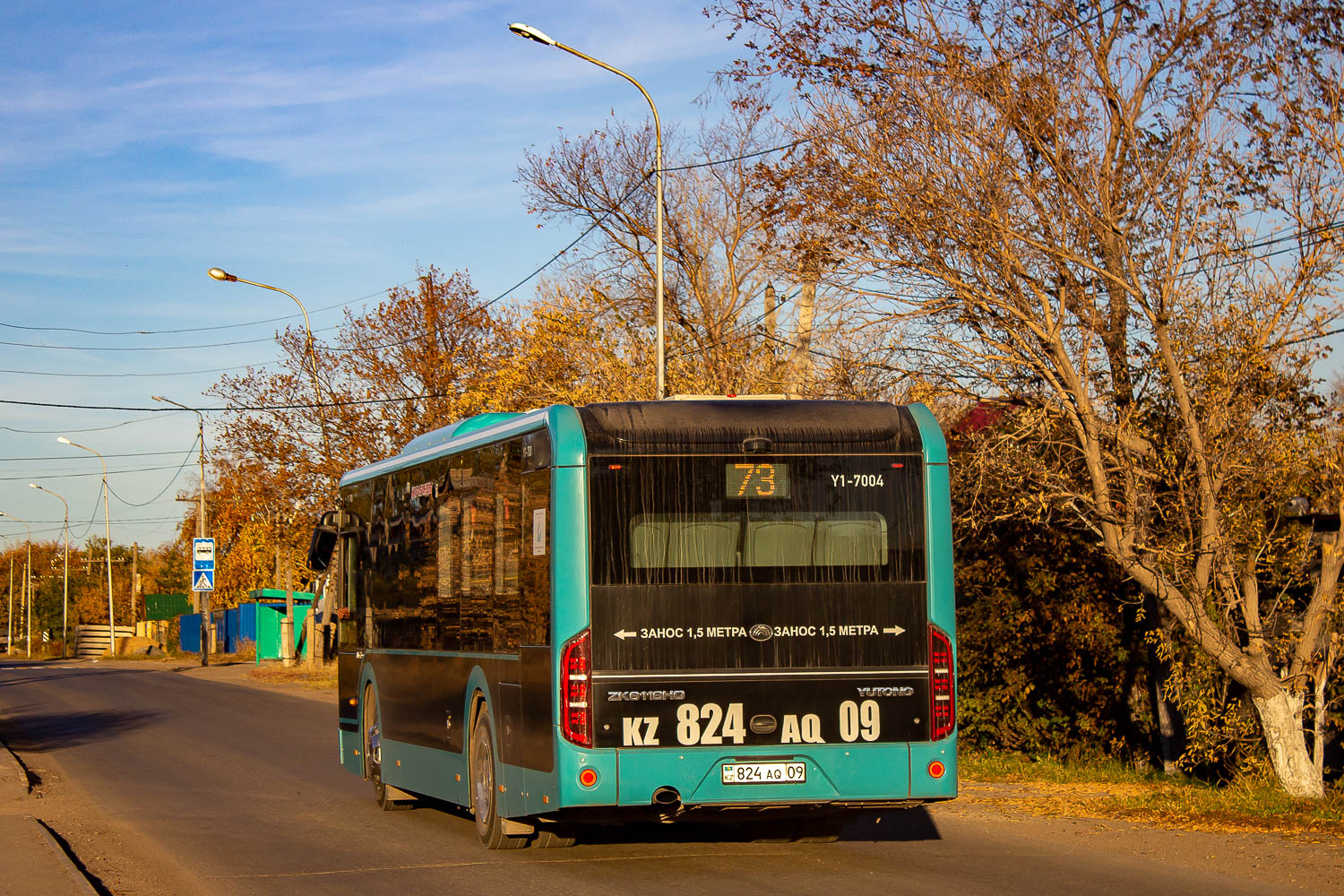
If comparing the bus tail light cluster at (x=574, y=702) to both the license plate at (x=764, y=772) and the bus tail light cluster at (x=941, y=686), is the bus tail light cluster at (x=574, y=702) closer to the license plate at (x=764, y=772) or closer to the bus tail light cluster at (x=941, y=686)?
the license plate at (x=764, y=772)

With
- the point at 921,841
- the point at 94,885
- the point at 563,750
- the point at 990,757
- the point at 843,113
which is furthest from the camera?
the point at 990,757

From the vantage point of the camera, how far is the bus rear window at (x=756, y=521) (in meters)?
9.26

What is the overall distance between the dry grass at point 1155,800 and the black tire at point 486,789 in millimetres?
4648

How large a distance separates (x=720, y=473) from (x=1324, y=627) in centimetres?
668

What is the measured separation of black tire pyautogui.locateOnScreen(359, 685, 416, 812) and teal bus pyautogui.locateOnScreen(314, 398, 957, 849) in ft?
12.3

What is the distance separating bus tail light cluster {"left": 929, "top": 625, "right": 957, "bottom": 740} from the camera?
9406 millimetres

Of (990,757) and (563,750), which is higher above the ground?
(563,750)

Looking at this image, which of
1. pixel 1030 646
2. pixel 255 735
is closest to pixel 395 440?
pixel 255 735

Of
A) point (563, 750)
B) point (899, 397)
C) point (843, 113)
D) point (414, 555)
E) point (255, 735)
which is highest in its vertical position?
point (843, 113)

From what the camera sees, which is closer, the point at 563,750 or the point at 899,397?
the point at 563,750

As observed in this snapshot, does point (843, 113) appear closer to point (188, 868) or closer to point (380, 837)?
point (380, 837)

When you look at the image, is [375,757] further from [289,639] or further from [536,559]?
[289,639]

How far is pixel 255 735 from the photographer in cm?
2236

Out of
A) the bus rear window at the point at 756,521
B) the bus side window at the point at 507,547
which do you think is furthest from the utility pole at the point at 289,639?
the bus rear window at the point at 756,521
